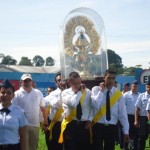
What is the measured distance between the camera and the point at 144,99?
468 inches

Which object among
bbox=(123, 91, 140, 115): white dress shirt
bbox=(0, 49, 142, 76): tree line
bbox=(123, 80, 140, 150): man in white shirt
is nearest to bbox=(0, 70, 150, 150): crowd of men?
bbox=(123, 80, 140, 150): man in white shirt

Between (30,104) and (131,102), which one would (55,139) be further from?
(131,102)

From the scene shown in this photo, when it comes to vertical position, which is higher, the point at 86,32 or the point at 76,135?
the point at 86,32

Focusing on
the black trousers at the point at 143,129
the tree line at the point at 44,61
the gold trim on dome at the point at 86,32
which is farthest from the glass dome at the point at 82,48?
the tree line at the point at 44,61

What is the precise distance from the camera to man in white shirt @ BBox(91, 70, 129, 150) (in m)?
8.10

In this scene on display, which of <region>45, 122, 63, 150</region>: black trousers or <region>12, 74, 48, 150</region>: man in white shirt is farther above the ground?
<region>12, 74, 48, 150</region>: man in white shirt

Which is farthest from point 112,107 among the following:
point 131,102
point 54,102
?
point 131,102

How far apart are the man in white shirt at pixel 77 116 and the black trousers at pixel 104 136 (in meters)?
0.17

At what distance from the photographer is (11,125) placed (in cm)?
537

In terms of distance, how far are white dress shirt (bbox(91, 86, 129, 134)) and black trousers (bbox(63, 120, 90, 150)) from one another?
35cm

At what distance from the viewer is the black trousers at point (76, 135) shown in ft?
26.8

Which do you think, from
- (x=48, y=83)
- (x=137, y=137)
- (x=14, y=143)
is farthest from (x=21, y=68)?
(x=14, y=143)

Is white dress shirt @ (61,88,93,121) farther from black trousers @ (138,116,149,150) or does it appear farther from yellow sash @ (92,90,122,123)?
black trousers @ (138,116,149,150)

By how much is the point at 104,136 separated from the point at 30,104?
173 cm
